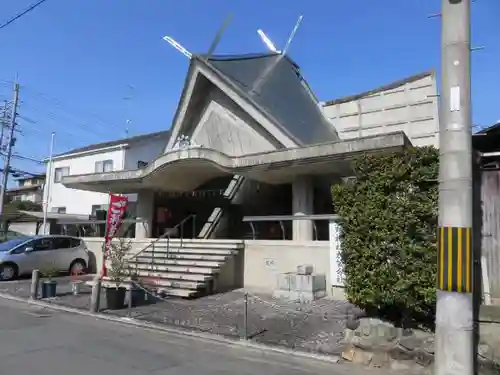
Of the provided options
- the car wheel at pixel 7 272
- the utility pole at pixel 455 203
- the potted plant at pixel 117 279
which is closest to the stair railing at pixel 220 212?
the potted plant at pixel 117 279

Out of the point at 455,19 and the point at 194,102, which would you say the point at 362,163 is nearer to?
the point at 455,19

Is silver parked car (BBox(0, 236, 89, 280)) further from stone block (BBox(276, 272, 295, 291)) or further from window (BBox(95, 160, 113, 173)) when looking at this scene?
window (BBox(95, 160, 113, 173))

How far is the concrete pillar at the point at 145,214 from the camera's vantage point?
20.0m

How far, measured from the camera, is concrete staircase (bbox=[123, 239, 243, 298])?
535 inches

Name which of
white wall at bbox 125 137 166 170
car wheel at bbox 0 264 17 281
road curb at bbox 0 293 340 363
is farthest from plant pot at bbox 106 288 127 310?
white wall at bbox 125 137 166 170

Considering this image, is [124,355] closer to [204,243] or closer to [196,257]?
[196,257]

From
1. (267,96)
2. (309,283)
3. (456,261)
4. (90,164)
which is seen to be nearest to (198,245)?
(309,283)

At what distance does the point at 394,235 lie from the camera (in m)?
6.63

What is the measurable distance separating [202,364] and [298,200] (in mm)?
9487

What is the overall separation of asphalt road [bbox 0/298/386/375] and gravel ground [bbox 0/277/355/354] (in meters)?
0.80

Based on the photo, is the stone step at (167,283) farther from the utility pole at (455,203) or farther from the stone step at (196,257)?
the utility pole at (455,203)

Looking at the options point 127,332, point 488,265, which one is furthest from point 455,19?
point 127,332

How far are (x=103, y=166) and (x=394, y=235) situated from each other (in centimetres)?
2929

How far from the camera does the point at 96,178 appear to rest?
2003 centimetres
